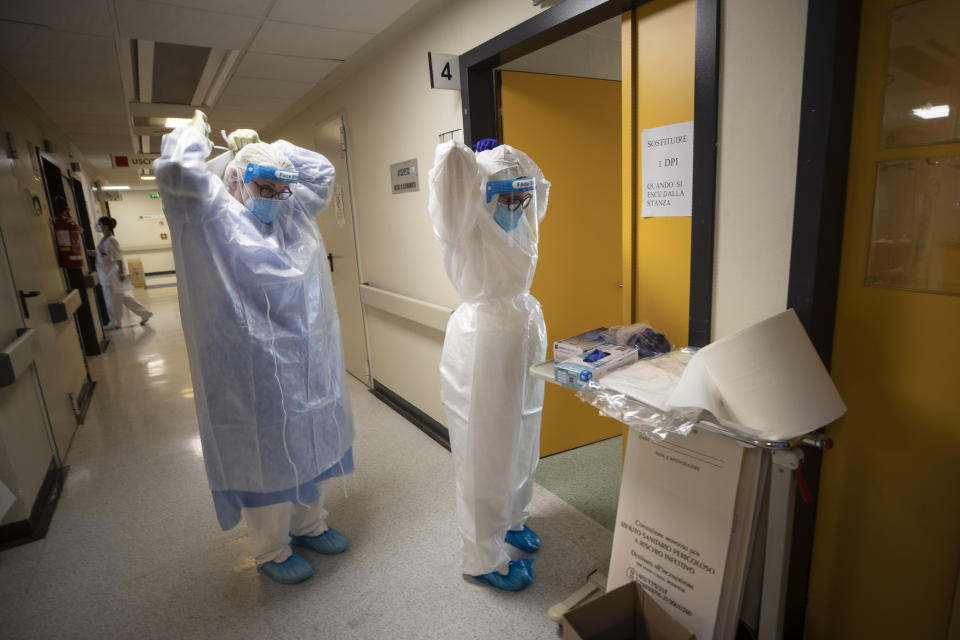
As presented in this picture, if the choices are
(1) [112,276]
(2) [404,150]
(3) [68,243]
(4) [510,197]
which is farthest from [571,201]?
(1) [112,276]

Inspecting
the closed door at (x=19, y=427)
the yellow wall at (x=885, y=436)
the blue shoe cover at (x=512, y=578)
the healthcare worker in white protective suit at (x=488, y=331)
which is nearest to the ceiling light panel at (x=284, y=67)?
the closed door at (x=19, y=427)

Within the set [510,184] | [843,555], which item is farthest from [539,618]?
[510,184]

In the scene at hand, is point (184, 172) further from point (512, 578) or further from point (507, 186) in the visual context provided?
point (512, 578)

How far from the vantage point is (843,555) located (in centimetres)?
128

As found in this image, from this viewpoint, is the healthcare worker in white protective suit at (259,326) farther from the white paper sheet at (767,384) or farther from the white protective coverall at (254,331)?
the white paper sheet at (767,384)

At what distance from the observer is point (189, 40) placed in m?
2.60

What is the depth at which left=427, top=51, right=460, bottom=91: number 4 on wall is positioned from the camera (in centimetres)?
216

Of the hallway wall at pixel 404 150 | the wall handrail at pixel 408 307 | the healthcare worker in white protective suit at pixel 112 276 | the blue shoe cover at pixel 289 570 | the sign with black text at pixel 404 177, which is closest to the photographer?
the blue shoe cover at pixel 289 570

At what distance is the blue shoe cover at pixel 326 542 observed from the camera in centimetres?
204

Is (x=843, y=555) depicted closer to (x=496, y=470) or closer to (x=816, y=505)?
(x=816, y=505)

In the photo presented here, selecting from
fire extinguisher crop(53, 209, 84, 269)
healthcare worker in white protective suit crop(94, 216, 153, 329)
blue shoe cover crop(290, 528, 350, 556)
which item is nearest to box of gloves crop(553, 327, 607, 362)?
blue shoe cover crop(290, 528, 350, 556)

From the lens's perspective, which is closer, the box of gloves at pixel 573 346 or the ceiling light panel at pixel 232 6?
the box of gloves at pixel 573 346

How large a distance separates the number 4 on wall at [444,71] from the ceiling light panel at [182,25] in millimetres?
1003

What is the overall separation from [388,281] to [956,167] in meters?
2.92
